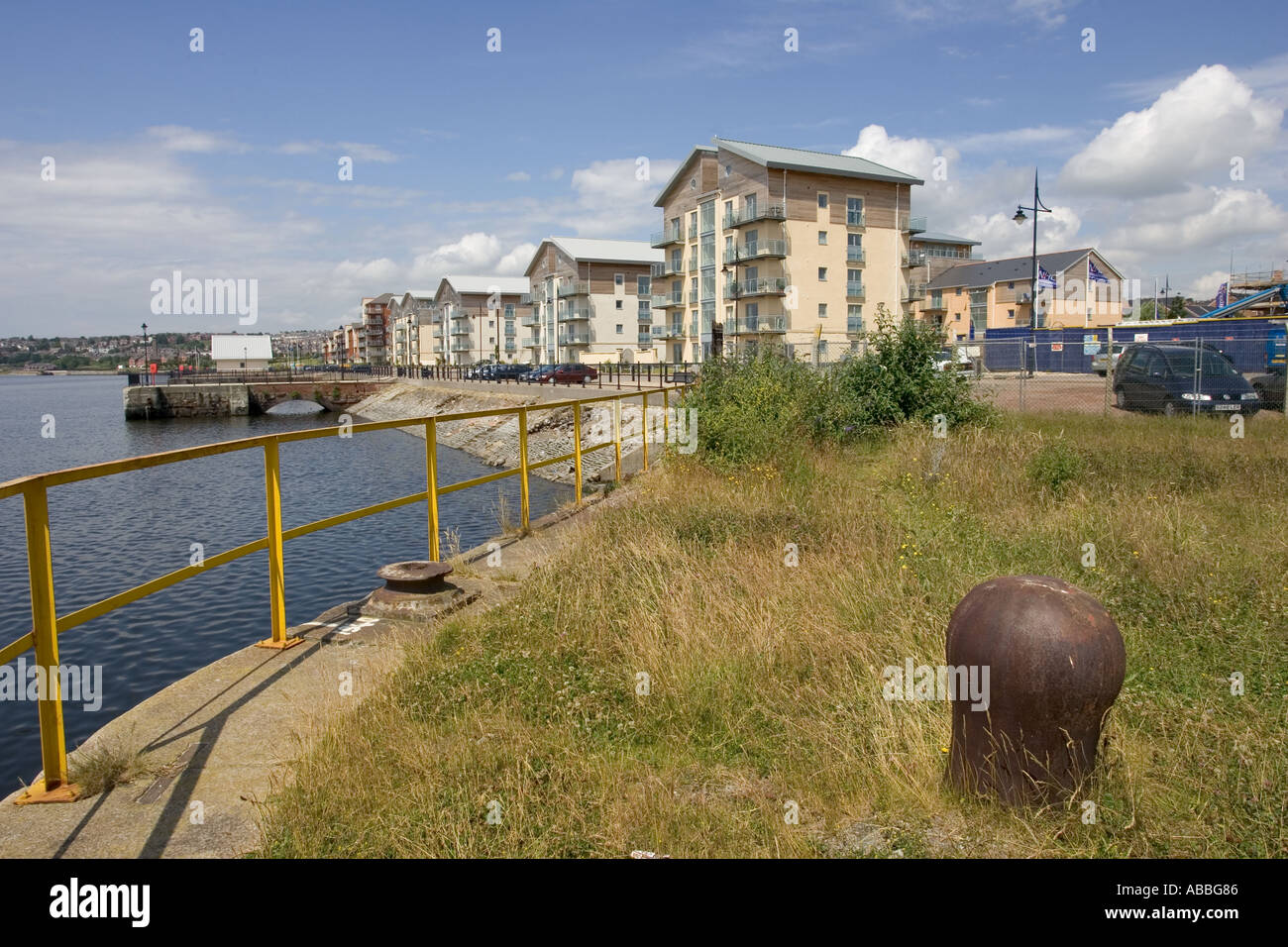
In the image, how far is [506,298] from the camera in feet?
388

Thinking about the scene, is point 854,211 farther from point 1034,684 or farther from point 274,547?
point 1034,684

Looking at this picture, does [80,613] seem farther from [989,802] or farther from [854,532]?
[854,532]

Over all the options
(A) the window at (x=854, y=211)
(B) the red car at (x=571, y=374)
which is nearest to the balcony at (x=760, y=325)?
(A) the window at (x=854, y=211)

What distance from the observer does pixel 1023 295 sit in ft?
251

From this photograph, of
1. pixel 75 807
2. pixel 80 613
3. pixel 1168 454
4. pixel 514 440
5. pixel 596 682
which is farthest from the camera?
pixel 514 440

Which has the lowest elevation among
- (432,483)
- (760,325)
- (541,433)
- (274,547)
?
(541,433)

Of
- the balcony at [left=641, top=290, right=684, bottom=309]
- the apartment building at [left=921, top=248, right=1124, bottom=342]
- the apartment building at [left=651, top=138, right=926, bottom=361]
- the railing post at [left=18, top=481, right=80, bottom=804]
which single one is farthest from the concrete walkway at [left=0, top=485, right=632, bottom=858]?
the apartment building at [left=921, top=248, right=1124, bottom=342]

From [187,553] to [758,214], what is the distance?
52.9 m

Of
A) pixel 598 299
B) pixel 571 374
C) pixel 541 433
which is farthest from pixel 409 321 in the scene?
pixel 541 433

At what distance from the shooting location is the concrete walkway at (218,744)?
12.3ft

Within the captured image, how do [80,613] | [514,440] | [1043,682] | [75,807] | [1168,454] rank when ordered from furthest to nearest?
[514,440] → [1168,454] → [80,613] → [75,807] → [1043,682]
